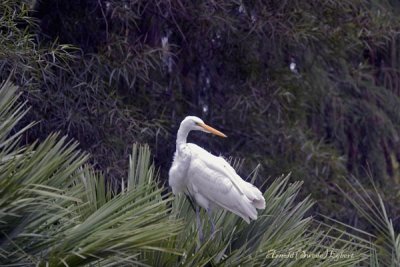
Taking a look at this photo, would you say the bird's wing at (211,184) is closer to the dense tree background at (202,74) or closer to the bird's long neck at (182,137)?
the bird's long neck at (182,137)

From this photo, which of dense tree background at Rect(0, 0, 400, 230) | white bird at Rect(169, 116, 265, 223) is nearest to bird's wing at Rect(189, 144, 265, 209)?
white bird at Rect(169, 116, 265, 223)

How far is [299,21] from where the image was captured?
10609mm

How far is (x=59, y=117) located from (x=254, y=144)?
94.2 inches

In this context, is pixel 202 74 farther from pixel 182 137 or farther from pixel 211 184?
pixel 211 184

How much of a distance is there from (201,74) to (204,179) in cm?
500

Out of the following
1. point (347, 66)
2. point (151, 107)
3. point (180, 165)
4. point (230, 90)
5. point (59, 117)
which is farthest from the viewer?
point (347, 66)

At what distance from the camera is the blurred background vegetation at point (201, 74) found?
9.03 m

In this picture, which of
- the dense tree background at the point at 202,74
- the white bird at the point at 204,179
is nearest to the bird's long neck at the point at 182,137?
the white bird at the point at 204,179

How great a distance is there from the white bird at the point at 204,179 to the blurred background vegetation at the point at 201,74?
1.92m

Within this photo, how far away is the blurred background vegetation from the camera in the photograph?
9.03m

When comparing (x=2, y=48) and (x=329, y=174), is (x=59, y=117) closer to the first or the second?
(x=2, y=48)

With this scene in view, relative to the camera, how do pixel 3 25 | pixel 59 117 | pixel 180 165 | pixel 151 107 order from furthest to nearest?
1. pixel 151 107
2. pixel 59 117
3. pixel 3 25
4. pixel 180 165

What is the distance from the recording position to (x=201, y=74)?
36.2 feet

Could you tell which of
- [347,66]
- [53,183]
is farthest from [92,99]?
[53,183]
